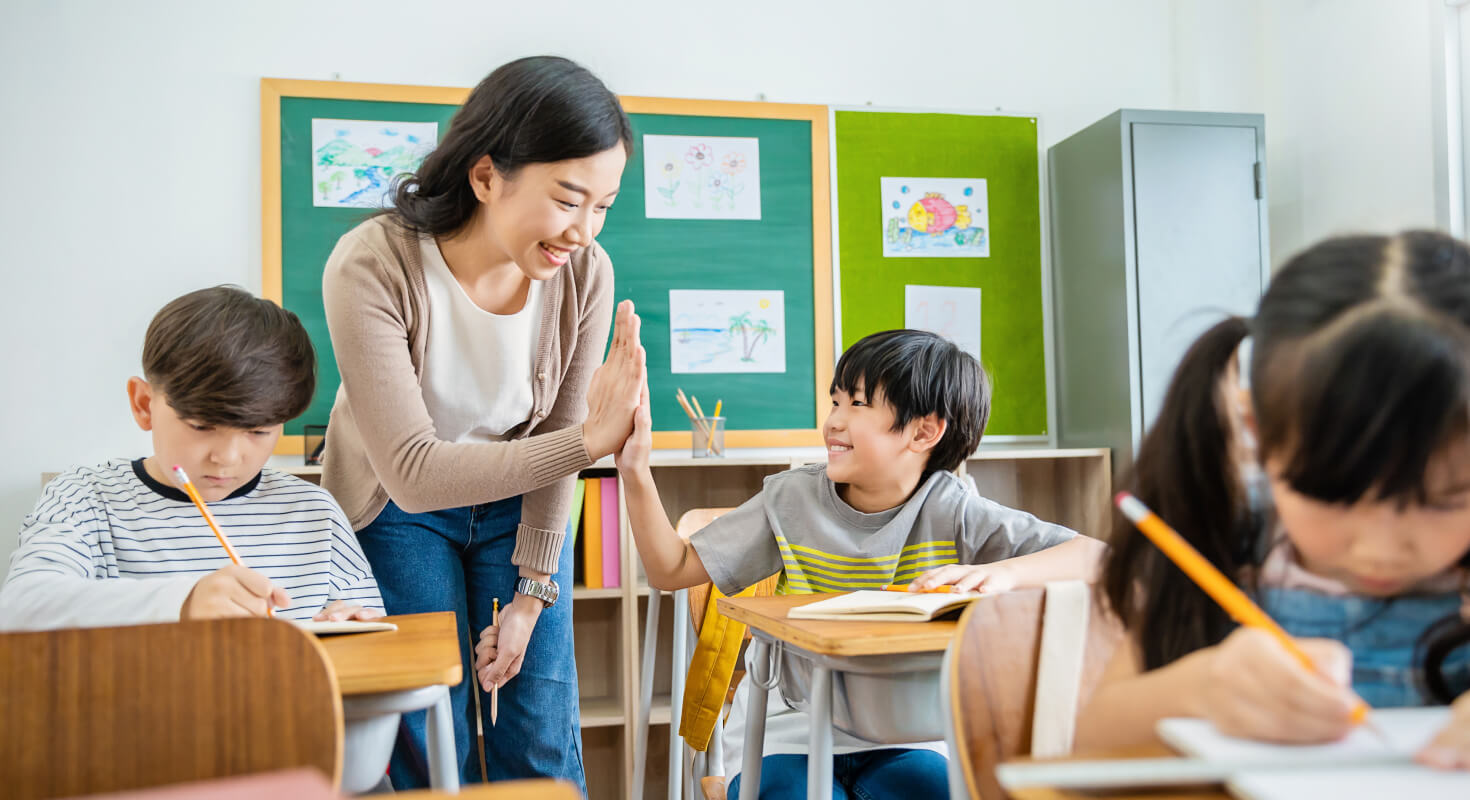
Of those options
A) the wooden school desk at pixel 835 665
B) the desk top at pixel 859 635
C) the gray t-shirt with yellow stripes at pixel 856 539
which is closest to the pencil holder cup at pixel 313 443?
the gray t-shirt with yellow stripes at pixel 856 539

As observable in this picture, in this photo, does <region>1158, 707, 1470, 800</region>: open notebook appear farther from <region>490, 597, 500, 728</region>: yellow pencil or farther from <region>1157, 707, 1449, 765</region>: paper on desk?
<region>490, 597, 500, 728</region>: yellow pencil

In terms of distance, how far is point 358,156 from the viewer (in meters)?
2.94

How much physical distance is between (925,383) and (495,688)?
33.5 inches

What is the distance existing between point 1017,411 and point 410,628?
2.53m

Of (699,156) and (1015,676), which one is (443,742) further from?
(699,156)

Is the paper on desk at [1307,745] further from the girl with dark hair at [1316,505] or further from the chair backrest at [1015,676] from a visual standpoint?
the chair backrest at [1015,676]

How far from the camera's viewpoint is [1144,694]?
643mm

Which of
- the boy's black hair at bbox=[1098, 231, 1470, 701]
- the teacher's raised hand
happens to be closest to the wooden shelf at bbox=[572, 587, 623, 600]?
the teacher's raised hand

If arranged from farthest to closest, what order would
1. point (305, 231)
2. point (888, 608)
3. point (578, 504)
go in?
point (305, 231) < point (578, 504) < point (888, 608)

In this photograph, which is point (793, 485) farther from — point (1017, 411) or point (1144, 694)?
point (1017, 411)

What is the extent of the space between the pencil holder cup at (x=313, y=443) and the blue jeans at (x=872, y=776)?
1718 mm

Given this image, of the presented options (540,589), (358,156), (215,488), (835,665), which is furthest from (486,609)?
(358,156)

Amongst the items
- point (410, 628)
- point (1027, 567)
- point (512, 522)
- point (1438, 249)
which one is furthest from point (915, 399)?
point (1438, 249)

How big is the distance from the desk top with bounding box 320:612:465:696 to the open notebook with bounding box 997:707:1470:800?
0.54 metres
